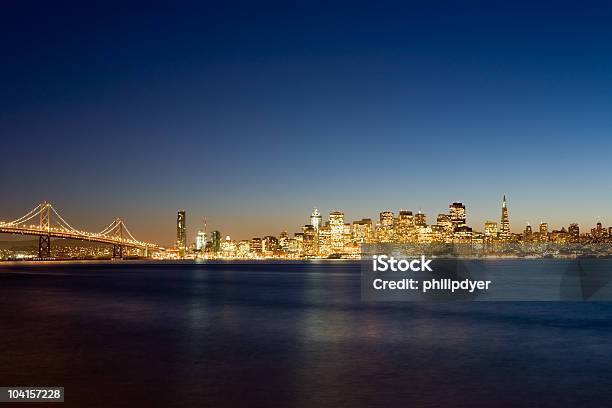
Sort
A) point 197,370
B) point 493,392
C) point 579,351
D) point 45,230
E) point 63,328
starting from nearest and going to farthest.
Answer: point 493,392
point 197,370
point 579,351
point 63,328
point 45,230

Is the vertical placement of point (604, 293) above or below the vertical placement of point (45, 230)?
below

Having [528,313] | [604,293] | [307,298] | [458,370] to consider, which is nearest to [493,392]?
[458,370]

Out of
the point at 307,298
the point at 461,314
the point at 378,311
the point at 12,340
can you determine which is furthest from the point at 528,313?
the point at 12,340

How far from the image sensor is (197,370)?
711 inches

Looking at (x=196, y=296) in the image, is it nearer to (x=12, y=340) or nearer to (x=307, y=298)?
(x=307, y=298)

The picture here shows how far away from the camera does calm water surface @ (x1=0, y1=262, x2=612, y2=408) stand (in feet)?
49.2

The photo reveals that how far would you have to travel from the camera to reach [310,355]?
21.2 m

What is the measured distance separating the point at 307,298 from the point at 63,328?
954 inches

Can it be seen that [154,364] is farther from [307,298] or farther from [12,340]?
[307,298]

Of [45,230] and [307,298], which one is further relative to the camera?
[45,230]

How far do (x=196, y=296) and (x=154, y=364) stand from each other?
107 feet

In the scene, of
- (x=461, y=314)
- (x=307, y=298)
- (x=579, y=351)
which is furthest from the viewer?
(x=307, y=298)

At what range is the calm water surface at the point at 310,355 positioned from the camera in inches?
590

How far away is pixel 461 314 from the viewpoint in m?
36.1
